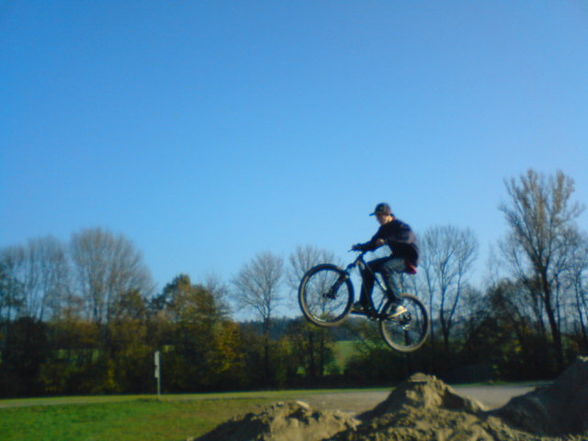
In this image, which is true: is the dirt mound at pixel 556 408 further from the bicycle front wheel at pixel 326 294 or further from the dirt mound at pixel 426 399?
the bicycle front wheel at pixel 326 294

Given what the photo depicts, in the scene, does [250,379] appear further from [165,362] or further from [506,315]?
[506,315]

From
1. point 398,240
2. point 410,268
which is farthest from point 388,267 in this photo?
point 398,240

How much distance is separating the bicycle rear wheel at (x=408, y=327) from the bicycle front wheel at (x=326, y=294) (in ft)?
2.93

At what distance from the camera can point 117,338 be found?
60.8 metres

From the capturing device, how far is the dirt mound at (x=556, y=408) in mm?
10789

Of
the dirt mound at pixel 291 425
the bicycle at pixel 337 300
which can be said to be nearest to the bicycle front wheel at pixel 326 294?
the bicycle at pixel 337 300

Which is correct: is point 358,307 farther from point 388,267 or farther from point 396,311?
point 388,267

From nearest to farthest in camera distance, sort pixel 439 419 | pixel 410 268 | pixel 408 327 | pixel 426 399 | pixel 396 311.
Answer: pixel 410 268, pixel 396 311, pixel 439 419, pixel 408 327, pixel 426 399

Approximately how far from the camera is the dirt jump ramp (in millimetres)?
9766

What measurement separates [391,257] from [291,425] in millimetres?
4397

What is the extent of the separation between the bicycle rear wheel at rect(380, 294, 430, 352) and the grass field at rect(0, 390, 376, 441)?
14.0 metres

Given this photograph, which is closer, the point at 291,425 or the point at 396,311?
the point at 396,311

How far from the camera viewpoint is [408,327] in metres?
11.0

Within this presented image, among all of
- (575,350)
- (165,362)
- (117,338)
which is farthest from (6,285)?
(575,350)
